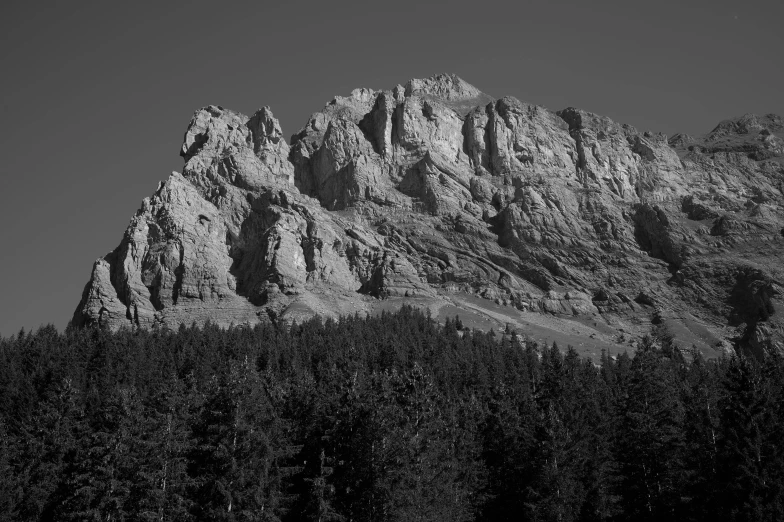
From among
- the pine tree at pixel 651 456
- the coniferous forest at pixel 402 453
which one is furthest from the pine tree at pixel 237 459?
the pine tree at pixel 651 456

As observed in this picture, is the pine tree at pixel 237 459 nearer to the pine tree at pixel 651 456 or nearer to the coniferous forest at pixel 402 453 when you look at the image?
the coniferous forest at pixel 402 453

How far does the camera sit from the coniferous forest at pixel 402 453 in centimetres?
5656

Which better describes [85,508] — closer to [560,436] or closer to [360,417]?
[360,417]

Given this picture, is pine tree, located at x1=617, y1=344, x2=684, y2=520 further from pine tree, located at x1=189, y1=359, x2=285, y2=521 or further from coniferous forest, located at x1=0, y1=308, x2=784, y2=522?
pine tree, located at x1=189, y1=359, x2=285, y2=521

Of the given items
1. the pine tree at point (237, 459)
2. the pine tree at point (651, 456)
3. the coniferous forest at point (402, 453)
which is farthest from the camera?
the pine tree at point (651, 456)

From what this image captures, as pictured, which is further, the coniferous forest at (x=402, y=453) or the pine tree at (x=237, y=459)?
the coniferous forest at (x=402, y=453)

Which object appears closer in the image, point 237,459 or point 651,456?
point 237,459

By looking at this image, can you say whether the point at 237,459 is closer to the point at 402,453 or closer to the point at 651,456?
the point at 402,453

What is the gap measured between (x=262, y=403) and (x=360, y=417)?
7.94 metres

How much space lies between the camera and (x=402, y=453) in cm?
5897

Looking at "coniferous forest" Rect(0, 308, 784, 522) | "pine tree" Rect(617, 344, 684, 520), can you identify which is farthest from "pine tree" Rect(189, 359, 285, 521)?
"pine tree" Rect(617, 344, 684, 520)

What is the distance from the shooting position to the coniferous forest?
186 ft

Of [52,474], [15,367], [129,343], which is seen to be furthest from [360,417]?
[129,343]

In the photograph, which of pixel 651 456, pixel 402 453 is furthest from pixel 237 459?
pixel 651 456
